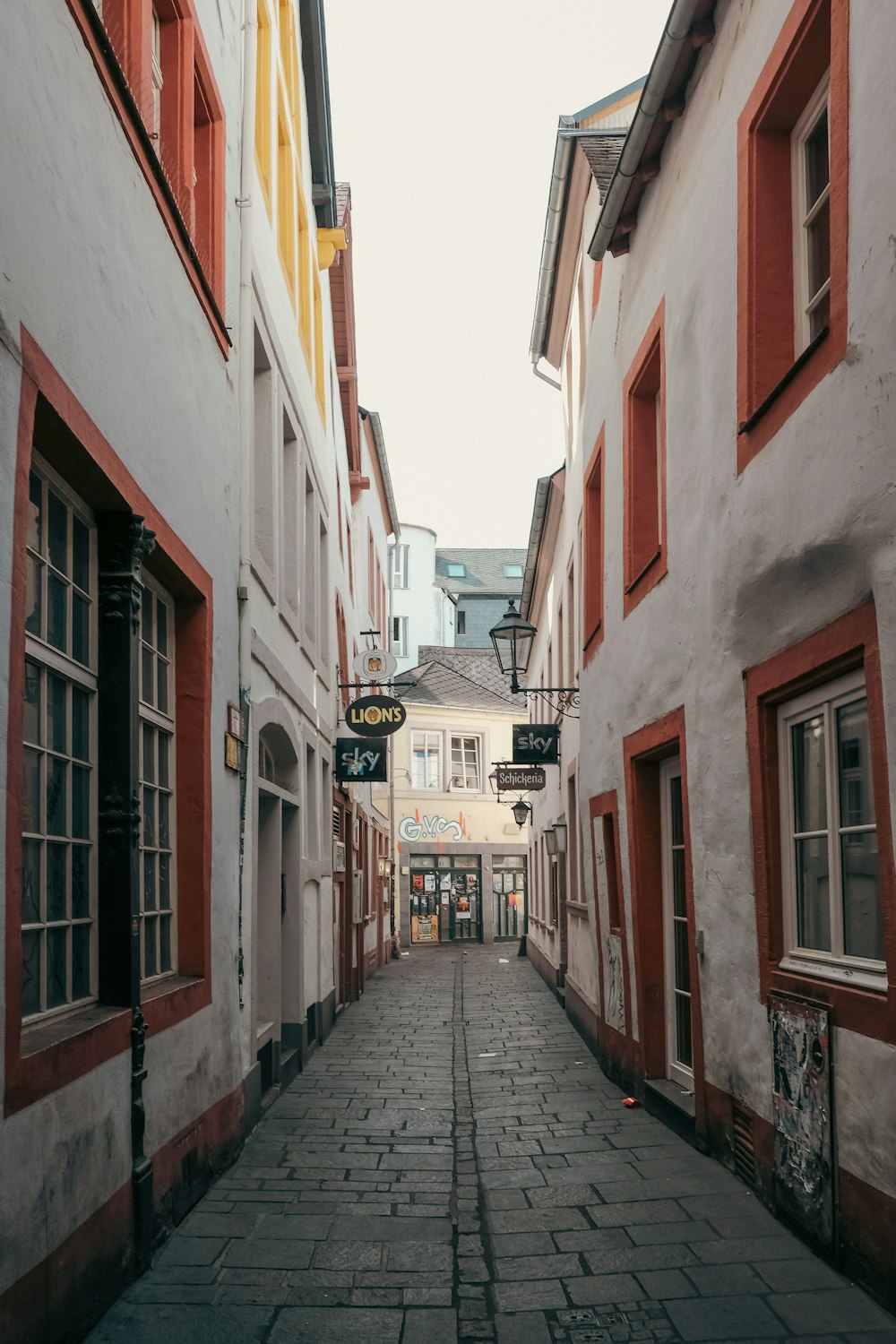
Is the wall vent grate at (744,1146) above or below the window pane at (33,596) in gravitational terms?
below

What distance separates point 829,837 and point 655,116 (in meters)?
4.89

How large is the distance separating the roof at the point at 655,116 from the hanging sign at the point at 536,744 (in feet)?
26.4

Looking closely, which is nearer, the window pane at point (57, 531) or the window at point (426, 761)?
the window pane at point (57, 531)

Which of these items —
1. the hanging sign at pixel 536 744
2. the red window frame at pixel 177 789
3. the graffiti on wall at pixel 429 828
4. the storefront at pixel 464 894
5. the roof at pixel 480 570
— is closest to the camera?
the red window frame at pixel 177 789

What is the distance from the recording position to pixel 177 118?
7.00 m

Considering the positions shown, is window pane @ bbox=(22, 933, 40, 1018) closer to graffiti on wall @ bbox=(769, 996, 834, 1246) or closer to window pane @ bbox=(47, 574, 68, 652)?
window pane @ bbox=(47, 574, 68, 652)

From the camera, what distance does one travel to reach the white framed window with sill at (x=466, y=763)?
36750mm

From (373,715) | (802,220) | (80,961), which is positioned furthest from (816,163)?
(373,715)

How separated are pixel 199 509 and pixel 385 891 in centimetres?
2341

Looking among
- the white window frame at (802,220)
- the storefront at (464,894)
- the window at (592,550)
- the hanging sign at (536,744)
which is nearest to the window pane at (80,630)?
the white window frame at (802,220)

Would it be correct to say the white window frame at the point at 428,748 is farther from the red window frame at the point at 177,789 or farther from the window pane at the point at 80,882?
the window pane at the point at 80,882

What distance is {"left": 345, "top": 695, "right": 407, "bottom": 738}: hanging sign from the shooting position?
15.5m

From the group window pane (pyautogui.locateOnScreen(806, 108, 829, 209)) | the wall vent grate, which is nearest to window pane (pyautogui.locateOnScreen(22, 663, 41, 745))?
the wall vent grate

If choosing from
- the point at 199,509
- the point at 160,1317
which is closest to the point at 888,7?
the point at 199,509
